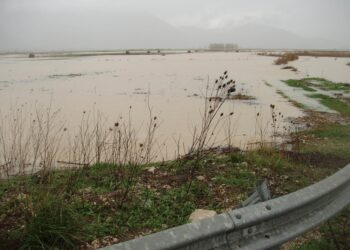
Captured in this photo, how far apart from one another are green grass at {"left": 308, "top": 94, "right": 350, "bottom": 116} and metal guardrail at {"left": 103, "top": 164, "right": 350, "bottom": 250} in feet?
33.4

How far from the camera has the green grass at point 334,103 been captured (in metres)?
12.7

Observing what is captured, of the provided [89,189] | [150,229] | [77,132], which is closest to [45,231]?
[150,229]

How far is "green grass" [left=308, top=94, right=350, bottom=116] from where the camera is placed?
1267cm

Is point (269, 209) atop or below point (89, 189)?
atop

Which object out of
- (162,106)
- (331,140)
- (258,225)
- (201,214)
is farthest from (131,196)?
(162,106)

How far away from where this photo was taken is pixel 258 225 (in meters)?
2.37

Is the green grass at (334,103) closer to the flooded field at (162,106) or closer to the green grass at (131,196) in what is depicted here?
the flooded field at (162,106)

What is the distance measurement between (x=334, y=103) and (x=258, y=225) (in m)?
12.9

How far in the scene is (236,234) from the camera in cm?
227

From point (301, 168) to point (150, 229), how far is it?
303cm

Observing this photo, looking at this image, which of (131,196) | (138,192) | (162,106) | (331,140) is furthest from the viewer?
(162,106)

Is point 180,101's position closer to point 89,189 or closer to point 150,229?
point 89,189

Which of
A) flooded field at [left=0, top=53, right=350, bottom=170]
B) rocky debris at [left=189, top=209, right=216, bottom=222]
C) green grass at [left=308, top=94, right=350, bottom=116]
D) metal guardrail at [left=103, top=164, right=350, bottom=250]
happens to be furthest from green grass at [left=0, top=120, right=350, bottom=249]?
green grass at [left=308, top=94, right=350, bottom=116]

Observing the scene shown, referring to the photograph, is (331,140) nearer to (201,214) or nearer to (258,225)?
(201,214)
